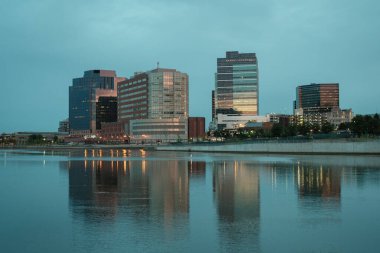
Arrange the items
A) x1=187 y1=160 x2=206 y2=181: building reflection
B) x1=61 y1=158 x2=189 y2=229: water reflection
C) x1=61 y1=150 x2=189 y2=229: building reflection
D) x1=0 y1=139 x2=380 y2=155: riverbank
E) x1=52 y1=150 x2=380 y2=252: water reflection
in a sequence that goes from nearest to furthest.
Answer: x1=52 y1=150 x2=380 y2=252: water reflection < x1=61 y1=150 x2=189 y2=229: building reflection < x1=61 y1=158 x2=189 y2=229: water reflection < x1=187 y1=160 x2=206 y2=181: building reflection < x1=0 y1=139 x2=380 y2=155: riverbank

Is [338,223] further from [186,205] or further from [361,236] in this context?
[186,205]

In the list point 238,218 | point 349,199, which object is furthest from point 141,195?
point 349,199

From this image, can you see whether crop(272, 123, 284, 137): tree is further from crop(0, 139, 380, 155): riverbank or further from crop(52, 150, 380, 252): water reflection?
crop(52, 150, 380, 252): water reflection

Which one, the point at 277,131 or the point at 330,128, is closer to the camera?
the point at 330,128

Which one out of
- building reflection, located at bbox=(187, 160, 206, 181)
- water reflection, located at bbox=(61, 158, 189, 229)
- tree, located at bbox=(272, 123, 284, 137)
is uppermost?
tree, located at bbox=(272, 123, 284, 137)

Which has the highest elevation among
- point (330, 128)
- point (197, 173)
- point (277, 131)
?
point (330, 128)

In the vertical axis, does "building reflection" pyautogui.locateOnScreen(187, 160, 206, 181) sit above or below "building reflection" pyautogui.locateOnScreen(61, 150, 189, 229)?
below

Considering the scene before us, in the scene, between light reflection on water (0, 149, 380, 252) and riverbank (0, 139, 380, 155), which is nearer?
light reflection on water (0, 149, 380, 252)

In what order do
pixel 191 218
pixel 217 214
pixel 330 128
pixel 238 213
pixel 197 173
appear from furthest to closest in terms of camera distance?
pixel 330 128 < pixel 197 173 < pixel 238 213 < pixel 217 214 < pixel 191 218

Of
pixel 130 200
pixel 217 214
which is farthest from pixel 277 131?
pixel 217 214

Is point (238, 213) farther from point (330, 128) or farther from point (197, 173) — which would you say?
point (330, 128)

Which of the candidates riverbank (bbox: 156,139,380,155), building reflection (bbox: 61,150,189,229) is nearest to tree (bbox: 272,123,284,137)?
riverbank (bbox: 156,139,380,155)

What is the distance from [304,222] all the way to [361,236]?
274cm

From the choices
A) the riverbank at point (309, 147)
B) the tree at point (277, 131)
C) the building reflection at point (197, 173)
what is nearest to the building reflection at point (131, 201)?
the building reflection at point (197, 173)
